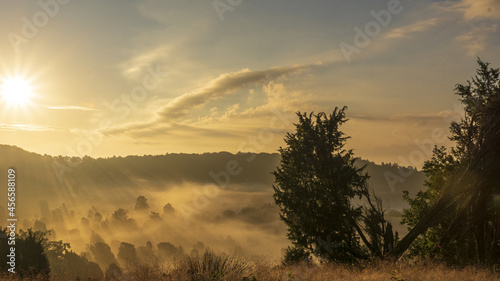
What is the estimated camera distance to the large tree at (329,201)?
20422 millimetres

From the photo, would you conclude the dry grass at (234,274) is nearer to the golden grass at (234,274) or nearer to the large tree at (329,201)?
the golden grass at (234,274)

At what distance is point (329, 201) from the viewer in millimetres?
21016

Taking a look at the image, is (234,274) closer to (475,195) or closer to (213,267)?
(213,267)

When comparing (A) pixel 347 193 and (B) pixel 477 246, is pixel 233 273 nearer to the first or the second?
(A) pixel 347 193

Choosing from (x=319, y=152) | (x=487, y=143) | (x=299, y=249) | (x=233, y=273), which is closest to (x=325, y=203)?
(x=319, y=152)

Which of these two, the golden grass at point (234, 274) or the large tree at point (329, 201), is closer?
the golden grass at point (234, 274)

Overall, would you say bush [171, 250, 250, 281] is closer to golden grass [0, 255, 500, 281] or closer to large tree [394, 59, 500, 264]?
golden grass [0, 255, 500, 281]

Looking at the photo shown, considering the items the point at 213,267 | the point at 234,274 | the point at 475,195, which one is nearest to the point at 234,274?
the point at 234,274

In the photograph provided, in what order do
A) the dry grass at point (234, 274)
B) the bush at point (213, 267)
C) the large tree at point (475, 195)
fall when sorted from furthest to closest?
the large tree at point (475, 195) < the dry grass at point (234, 274) < the bush at point (213, 267)

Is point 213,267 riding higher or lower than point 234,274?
higher

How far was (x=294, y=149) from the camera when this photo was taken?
22547 mm

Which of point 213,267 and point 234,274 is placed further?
point 213,267

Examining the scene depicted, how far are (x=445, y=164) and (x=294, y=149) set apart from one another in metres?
14.2

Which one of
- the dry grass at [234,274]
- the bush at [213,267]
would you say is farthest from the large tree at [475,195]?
the bush at [213,267]
